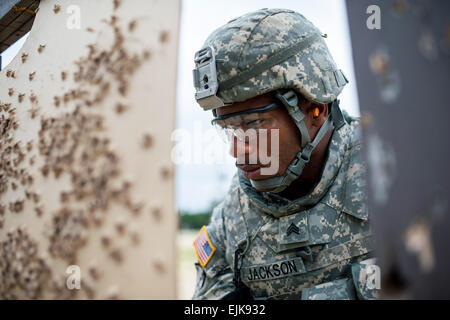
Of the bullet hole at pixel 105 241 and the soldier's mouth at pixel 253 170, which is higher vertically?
the soldier's mouth at pixel 253 170

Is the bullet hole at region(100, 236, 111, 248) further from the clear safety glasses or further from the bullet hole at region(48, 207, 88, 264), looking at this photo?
the clear safety glasses

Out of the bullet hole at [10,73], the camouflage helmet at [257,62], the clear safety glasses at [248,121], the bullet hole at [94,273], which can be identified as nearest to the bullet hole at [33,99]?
the bullet hole at [10,73]

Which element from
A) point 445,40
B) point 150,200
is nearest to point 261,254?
point 150,200

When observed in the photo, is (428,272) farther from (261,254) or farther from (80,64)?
(261,254)

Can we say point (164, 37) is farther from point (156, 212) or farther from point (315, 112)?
point (315, 112)

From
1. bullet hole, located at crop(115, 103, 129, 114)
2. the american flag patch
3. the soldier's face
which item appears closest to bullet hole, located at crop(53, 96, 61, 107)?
bullet hole, located at crop(115, 103, 129, 114)

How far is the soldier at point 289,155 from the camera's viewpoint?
1806 millimetres

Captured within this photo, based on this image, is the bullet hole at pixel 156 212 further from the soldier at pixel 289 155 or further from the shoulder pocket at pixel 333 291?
the shoulder pocket at pixel 333 291

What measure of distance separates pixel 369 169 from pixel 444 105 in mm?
188

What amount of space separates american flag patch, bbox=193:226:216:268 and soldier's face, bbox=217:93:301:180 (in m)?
0.67

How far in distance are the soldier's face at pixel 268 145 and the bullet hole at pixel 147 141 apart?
3.09ft

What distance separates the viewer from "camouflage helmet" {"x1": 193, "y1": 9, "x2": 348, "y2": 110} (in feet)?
5.92

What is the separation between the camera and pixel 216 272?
2225mm

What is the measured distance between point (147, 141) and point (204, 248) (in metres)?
1.58
